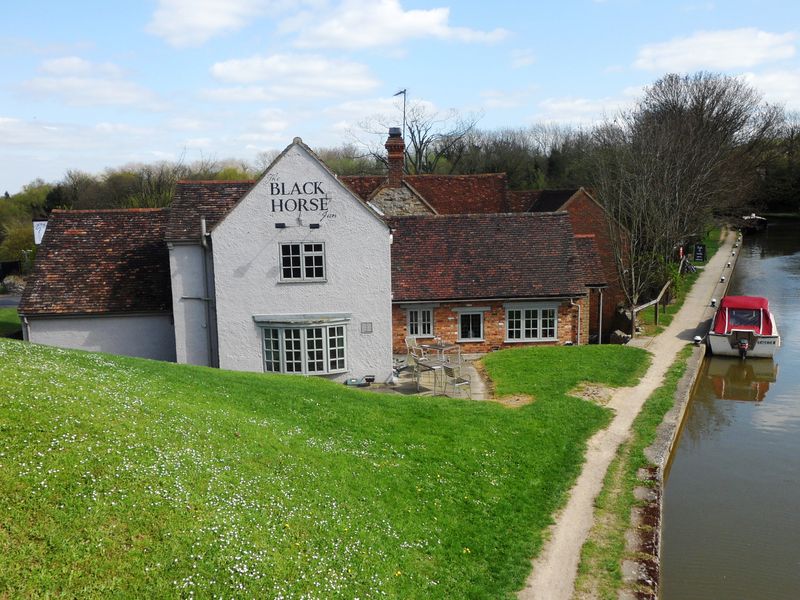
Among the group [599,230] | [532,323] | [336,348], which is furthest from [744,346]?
[336,348]

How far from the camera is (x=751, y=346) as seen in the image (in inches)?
1059

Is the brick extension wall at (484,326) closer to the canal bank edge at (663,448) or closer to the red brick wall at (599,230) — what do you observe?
the canal bank edge at (663,448)

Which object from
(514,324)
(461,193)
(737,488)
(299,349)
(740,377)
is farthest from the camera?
(461,193)

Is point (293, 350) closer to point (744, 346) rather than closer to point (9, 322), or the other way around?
point (744, 346)

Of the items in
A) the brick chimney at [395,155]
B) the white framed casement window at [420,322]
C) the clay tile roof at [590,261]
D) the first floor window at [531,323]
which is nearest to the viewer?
the white framed casement window at [420,322]

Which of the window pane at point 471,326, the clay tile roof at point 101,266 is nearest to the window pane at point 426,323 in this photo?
the window pane at point 471,326

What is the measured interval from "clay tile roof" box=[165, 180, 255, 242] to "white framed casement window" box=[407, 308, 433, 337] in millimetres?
7727

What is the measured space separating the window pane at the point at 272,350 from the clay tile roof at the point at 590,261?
41.0 ft

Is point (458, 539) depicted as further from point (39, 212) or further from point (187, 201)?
point (39, 212)

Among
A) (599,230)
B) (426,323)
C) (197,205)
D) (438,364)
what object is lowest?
(438,364)

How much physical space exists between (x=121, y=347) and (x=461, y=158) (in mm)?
65393

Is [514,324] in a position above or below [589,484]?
above

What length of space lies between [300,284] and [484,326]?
25.8 feet

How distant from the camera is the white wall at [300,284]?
2120 cm
